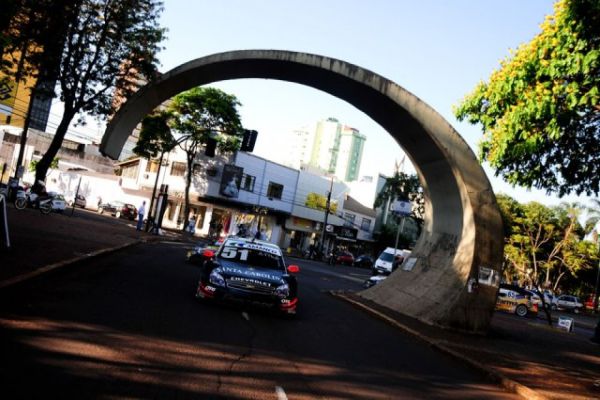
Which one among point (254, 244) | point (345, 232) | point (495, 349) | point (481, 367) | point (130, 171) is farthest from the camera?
point (345, 232)

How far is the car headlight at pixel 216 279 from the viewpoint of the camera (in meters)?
10.4

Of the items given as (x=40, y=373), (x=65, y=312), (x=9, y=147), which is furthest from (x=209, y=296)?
(x=9, y=147)

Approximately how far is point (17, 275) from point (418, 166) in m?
10.2

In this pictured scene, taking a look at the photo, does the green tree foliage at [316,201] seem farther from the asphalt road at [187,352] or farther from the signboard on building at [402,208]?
the asphalt road at [187,352]

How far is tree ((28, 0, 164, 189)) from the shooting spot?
25.9 m

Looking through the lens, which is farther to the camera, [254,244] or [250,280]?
[254,244]

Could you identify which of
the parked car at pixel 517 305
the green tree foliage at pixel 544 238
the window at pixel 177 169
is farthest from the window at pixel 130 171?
the parked car at pixel 517 305

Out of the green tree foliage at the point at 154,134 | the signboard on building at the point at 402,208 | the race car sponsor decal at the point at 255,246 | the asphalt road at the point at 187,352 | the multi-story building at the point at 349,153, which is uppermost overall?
the multi-story building at the point at 349,153

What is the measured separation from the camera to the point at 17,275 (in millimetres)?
9133

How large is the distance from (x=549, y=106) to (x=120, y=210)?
154 ft

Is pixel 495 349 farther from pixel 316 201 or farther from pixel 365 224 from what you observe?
pixel 365 224

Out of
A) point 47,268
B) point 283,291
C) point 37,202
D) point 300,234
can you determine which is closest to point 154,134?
point 37,202

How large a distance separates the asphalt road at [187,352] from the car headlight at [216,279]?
482mm

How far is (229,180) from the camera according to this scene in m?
51.5
